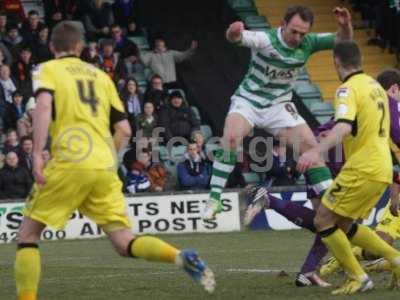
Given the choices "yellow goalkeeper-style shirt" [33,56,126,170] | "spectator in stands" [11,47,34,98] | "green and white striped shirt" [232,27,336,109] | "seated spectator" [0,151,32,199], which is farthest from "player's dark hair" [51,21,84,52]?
"spectator in stands" [11,47,34,98]

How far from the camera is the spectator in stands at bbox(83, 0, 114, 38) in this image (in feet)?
80.8

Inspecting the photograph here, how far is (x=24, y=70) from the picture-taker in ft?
74.7

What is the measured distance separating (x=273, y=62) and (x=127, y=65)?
38.9 ft

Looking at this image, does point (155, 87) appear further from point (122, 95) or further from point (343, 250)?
point (343, 250)

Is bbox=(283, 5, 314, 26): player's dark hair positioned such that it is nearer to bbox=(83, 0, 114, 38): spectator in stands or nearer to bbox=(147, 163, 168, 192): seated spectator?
bbox=(147, 163, 168, 192): seated spectator

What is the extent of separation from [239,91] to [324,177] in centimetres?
139

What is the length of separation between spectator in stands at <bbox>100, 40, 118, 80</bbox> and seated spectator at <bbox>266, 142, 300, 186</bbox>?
10.8 ft

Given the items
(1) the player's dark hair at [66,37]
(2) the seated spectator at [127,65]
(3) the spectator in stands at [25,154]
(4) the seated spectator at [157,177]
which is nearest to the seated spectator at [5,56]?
(3) the spectator in stands at [25,154]

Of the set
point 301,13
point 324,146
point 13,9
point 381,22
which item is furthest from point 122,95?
point 324,146

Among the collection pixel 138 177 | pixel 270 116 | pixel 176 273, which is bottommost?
pixel 138 177

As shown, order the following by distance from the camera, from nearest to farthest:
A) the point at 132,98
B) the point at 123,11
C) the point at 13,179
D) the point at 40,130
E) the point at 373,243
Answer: the point at 40,130 < the point at 373,243 < the point at 13,179 < the point at 132,98 < the point at 123,11

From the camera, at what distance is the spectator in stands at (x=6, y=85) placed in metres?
22.2

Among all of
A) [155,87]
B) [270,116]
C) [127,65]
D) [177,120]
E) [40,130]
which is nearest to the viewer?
[40,130]

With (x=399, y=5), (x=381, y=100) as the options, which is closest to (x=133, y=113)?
(x=399, y=5)
